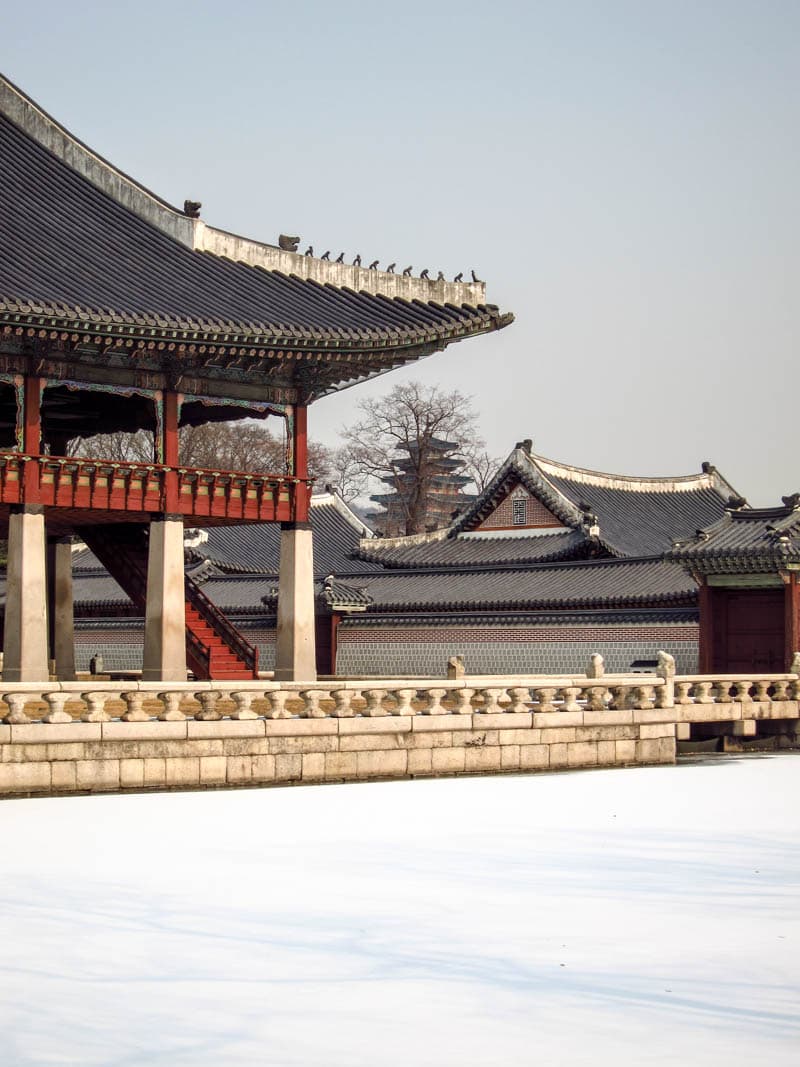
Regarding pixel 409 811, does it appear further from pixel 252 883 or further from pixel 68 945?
pixel 68 945

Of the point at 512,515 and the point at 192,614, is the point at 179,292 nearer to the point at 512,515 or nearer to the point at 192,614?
the point at 192,614

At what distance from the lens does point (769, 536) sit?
34406 mm

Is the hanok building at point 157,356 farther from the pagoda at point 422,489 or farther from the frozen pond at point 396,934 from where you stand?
the pagoda at point 422,489

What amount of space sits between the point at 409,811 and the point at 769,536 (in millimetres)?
15591

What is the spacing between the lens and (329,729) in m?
25.0

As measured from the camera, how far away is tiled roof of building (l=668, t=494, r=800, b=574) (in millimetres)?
34031

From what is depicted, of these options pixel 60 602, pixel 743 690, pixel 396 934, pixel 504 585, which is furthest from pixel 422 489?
pixel 396 934

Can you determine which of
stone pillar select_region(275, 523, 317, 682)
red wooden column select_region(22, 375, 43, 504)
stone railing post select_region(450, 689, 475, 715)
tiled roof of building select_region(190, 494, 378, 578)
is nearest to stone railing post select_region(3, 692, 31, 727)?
stone railing post select_region(450, 689, 475, 715)

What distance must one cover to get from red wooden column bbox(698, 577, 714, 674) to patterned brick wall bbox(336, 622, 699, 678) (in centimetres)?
135

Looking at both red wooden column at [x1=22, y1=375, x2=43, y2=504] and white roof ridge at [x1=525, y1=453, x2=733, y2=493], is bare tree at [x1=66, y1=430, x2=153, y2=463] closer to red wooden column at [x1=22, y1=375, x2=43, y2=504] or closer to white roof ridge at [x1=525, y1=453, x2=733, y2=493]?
white roof ridge at [x1=525, y1=453, x2=733, y2=493]

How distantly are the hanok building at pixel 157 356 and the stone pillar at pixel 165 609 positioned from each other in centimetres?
4

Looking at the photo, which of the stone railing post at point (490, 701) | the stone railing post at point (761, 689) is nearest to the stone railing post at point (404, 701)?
the stone railing post at point (490, 701)

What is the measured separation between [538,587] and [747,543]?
9445 mm

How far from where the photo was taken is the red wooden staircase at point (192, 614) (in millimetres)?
34375
